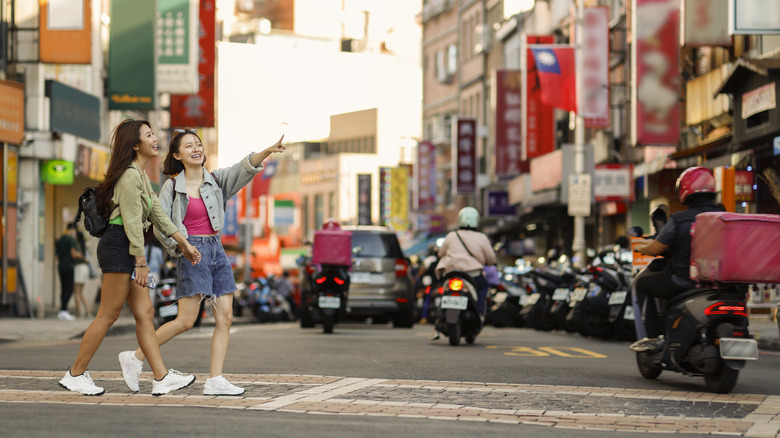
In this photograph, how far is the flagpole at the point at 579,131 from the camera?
31375 millimetres

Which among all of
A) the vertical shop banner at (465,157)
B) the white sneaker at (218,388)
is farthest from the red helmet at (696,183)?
the vertical shop banner at (465,157)

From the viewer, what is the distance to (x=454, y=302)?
1605cm

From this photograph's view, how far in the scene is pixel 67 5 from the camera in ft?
84.5

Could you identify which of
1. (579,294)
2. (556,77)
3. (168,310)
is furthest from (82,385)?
(556,77)

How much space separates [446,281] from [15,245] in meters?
12.1

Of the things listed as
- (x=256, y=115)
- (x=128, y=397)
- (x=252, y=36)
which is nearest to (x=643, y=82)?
(x=128, y=397)

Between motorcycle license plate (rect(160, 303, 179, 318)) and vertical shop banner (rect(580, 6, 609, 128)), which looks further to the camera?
vertical shop banner (rect(580, 6, 609, 128))

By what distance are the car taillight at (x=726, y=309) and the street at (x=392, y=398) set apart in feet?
1.87

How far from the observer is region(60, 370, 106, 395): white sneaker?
8.96 metres

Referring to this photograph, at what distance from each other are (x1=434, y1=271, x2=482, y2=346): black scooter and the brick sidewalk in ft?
18.2

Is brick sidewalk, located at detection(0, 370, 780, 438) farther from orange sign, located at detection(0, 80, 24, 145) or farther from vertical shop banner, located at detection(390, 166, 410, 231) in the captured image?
vertical shop banner, located at detection(390, 166, 410, 231)

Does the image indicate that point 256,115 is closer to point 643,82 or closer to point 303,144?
point 303,144

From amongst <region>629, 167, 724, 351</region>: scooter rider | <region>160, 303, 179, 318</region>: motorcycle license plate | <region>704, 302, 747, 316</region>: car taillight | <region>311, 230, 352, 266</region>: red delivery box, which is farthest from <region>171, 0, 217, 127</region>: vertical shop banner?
<region>704, 302, 747, 316</region>: car taillight

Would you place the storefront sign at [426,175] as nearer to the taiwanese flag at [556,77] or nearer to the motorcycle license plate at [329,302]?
the taiwanese flag at [556,77]
